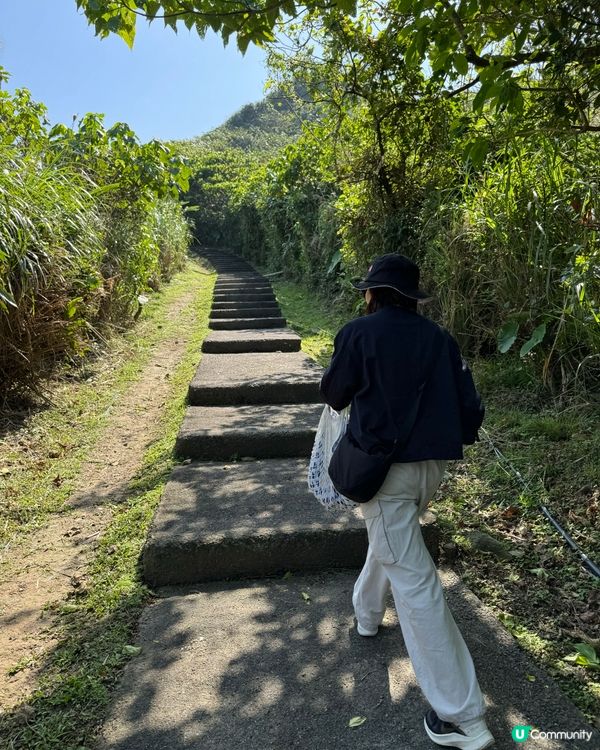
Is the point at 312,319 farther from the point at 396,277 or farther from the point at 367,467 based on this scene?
the point at 367,467

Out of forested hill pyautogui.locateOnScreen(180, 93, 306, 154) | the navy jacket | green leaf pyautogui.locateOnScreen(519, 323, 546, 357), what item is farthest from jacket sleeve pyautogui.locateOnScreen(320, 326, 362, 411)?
forested hill pyautogui.locateOnScreen(180, 93, 306, 154)

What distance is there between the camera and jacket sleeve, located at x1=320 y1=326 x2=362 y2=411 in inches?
83.9

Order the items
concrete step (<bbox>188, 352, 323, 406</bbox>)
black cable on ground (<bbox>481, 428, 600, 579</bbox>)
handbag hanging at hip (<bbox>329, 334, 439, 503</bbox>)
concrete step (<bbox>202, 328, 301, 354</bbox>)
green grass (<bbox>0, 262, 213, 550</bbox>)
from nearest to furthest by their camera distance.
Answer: handbag hanging at hip (<bbox>329, 334, 439, 503</bbox>) < black cable on ground (<bbox>481, 428, 600, 579</bbox>) < green grass (<bbox>0, 262, 213, 550</bbox>) < concrete step (<bbox>188, 352, 323, 406</bbox>) < concrete step (<bbox>202, 328, 301, 354</bbox>)

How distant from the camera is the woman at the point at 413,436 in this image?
1978 mm

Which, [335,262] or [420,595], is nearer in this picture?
[420,595]

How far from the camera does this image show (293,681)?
2.32m

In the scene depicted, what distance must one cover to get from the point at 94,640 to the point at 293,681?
2.98 feet

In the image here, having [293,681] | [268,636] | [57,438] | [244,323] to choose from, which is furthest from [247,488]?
[244,323]

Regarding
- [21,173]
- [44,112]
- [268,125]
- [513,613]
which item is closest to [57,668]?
[513,613]

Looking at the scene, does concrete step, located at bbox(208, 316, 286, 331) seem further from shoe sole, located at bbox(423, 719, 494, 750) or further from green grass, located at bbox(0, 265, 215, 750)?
shoe sole, located at bbox(423, 719, 494, 750)

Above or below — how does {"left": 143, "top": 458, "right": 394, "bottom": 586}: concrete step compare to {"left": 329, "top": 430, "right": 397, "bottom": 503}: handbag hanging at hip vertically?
below

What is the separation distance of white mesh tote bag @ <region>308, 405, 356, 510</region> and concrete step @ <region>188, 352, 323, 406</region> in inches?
111

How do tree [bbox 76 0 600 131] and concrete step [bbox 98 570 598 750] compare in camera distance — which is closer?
concrete step [bbox 98 570 598 750]

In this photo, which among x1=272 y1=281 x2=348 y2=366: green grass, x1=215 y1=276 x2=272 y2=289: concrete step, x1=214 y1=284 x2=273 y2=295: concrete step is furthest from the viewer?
x1=215 y1=276 x2=272 y2=289: concrete step
